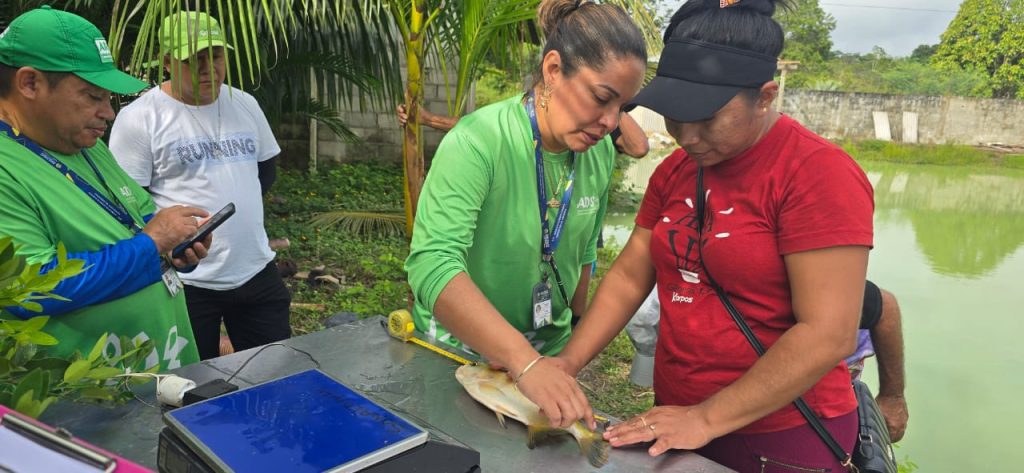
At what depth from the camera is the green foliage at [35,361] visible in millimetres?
1068

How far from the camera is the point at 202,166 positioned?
2709 millimetres

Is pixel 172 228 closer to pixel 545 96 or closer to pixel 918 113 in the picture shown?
pixel 545 96

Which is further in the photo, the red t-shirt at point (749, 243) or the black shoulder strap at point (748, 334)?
the black shoulder strap at point (748, 334)

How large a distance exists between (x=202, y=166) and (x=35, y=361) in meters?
1.58

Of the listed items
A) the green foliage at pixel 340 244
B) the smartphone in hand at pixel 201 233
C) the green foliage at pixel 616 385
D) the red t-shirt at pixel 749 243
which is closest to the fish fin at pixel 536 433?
the red t-shirt at pixel 749 243

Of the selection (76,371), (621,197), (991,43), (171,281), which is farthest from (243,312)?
(991,43)

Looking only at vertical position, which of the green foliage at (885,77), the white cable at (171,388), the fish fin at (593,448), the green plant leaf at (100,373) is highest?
the green foliage at (885,77)

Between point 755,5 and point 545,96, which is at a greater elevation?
point 755,5

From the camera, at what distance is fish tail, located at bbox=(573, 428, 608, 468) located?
1.23 meters

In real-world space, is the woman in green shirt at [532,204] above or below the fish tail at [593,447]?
above

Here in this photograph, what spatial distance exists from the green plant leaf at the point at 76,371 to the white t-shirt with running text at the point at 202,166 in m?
1.52

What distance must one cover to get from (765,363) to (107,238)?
165 cm

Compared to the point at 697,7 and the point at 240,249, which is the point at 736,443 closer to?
the point at 697,7

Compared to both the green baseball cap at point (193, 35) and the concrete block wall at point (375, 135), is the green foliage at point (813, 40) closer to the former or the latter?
the concrete block wall at point (375, 135)
